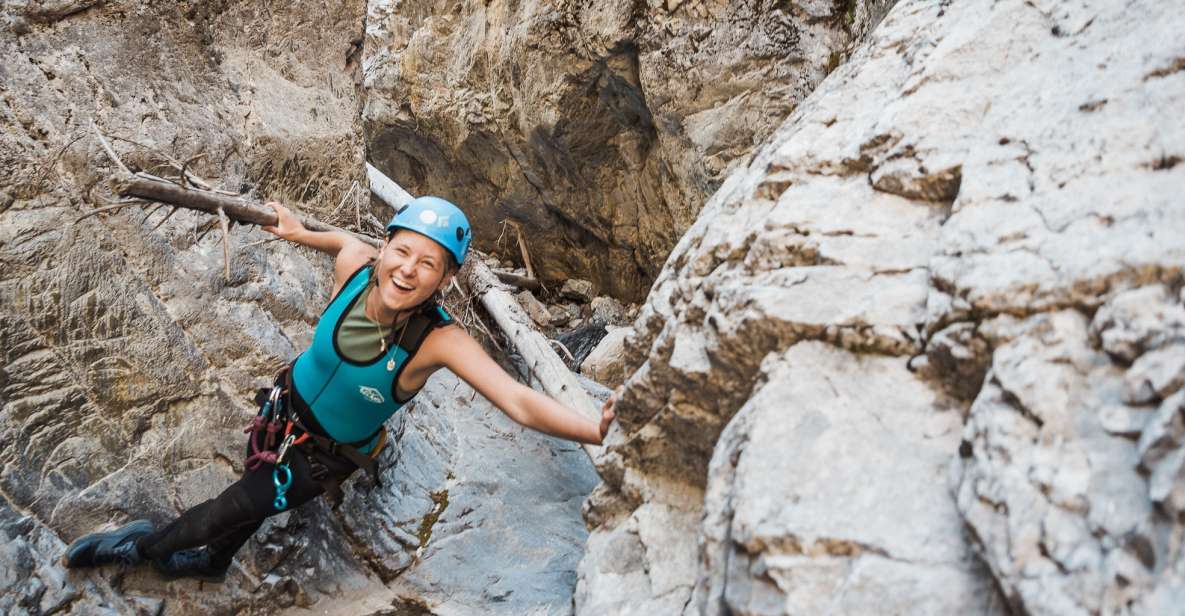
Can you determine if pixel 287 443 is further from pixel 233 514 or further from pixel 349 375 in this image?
pixel 349 375

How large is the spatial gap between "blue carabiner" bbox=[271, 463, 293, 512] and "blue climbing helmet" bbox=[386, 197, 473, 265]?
3.86 ft

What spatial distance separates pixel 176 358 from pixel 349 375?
131cm

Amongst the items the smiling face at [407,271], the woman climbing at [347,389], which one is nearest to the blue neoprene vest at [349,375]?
the woman climbing at [347,389]

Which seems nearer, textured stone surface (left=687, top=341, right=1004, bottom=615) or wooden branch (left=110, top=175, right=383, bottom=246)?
textured stone surface (left=687, top=341, right=1004, bottom=615)

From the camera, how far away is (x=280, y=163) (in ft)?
15.6

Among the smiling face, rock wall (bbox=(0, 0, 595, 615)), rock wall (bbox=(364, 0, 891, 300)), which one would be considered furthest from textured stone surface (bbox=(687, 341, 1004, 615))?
rock wall (bbox=(364, 0, 891, 300))

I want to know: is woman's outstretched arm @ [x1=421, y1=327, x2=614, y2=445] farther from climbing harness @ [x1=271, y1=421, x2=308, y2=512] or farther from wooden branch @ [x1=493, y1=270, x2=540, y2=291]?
wooden branch @ [x1=493, y1=270, x2=540, y2=291]

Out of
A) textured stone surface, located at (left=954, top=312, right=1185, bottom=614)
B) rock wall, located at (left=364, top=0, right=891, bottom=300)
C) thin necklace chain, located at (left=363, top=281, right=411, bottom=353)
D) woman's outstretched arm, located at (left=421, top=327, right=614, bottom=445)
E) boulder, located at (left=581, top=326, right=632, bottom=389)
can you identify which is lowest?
boulder, located at (left=581, top=326, right=632, bottom=389)

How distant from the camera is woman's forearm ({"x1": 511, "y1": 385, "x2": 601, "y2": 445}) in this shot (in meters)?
2.59

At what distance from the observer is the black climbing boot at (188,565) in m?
3.25

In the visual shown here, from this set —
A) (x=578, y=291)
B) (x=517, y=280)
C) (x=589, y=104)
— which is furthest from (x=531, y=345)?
(x=578, y=291)

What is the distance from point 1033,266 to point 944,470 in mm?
461

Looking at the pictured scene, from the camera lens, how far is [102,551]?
10.3 feet

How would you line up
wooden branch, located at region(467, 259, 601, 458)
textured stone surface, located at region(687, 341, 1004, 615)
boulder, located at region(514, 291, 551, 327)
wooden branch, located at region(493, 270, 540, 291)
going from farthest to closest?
boulder, located at region(514, 291, 551, 327)
wooden branch, located at region(493, 270, 540, 291)
wooden branch, located at region(467, 259, 601, 458)
textured stone surface, located at region(687, 341, 1004, 615)
